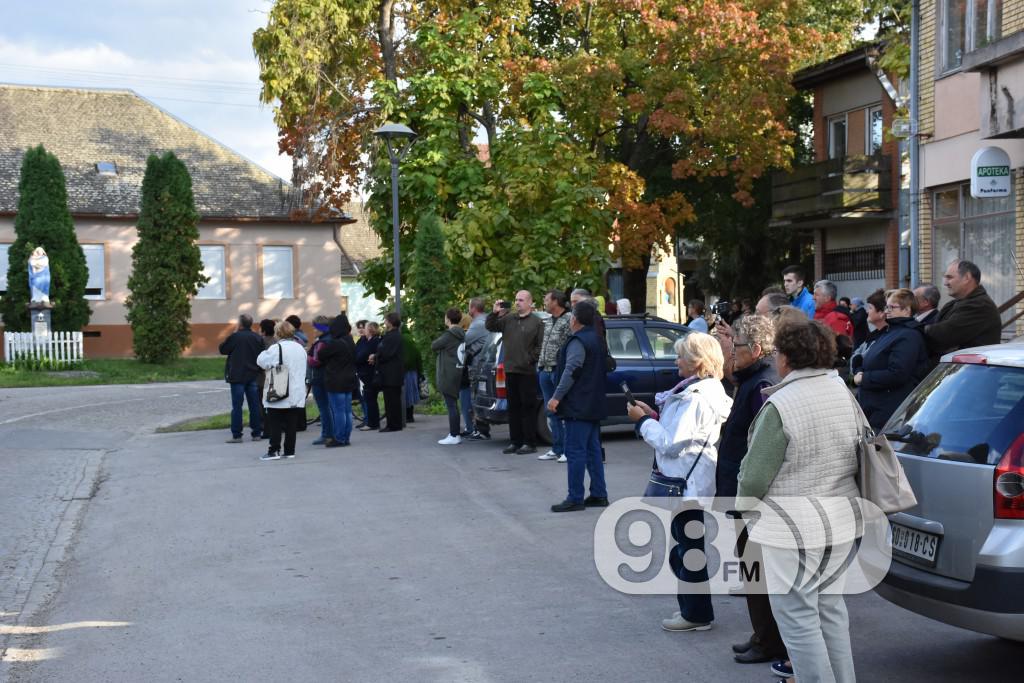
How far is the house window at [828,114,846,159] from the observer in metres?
29.6

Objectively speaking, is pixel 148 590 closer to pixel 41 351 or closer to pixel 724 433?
pixel 724 433

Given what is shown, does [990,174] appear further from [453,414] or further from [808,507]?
[808,507]

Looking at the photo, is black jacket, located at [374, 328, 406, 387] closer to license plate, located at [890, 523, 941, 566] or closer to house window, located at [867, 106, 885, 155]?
license plate, located at [890, 523, 941, 566]

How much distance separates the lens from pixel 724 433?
582 cm

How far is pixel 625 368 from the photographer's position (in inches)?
577

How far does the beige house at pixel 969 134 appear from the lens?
1566 centimetres

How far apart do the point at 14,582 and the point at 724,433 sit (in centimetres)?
507

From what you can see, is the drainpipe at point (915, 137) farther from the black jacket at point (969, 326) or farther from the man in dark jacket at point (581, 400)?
the man in dark jacket at point (581, 400)

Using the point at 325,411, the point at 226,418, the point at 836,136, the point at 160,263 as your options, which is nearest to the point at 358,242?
the point at 160,263

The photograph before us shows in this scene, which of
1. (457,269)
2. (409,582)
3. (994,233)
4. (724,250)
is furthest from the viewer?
(724,250)

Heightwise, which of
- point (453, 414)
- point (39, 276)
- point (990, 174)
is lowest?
point (453, 414)

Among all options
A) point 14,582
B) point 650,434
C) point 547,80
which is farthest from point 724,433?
point 547,80

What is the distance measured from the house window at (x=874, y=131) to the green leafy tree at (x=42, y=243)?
2301 cm

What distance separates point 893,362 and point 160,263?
96.7 ft
